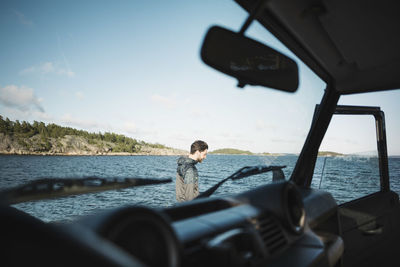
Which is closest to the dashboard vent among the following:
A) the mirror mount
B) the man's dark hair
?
the mirror mount

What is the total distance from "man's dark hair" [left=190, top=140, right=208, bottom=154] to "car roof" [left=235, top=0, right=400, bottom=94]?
1.99 m

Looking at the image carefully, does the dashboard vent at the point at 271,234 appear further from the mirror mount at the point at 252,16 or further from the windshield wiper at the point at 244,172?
the mirror mount at the point at 252,16

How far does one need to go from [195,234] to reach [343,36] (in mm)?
2162

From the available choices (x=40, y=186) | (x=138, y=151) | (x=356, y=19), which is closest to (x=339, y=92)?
(x=356, y=19)

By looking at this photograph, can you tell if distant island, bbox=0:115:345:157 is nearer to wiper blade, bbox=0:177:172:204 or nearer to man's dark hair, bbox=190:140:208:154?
wiper blade, bbox=0:177:172:204

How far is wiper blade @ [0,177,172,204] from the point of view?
1.01 metres

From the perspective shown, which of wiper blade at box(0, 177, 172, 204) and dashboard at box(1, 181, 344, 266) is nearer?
dashboard at box(1, 181, 344, 266)

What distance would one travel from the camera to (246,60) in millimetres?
1684

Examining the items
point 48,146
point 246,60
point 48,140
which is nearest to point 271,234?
point 246,60

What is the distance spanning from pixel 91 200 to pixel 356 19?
22344mm

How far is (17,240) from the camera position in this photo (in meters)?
0.56

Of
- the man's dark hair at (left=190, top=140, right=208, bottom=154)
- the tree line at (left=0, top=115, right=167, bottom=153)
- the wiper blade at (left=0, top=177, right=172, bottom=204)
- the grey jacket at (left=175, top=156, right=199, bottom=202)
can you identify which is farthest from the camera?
the man's dark hair at (left=190, top=140, right=208, bottom=154)

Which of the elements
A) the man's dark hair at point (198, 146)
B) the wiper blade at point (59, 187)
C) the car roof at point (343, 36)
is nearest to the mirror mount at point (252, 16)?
the car roof at point (343, 36)

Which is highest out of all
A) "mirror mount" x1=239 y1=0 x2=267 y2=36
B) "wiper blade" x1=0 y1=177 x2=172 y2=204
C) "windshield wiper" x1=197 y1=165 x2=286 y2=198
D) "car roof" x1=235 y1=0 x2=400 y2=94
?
"car roof" x1=235 y1=0 x2=400 y2=94
